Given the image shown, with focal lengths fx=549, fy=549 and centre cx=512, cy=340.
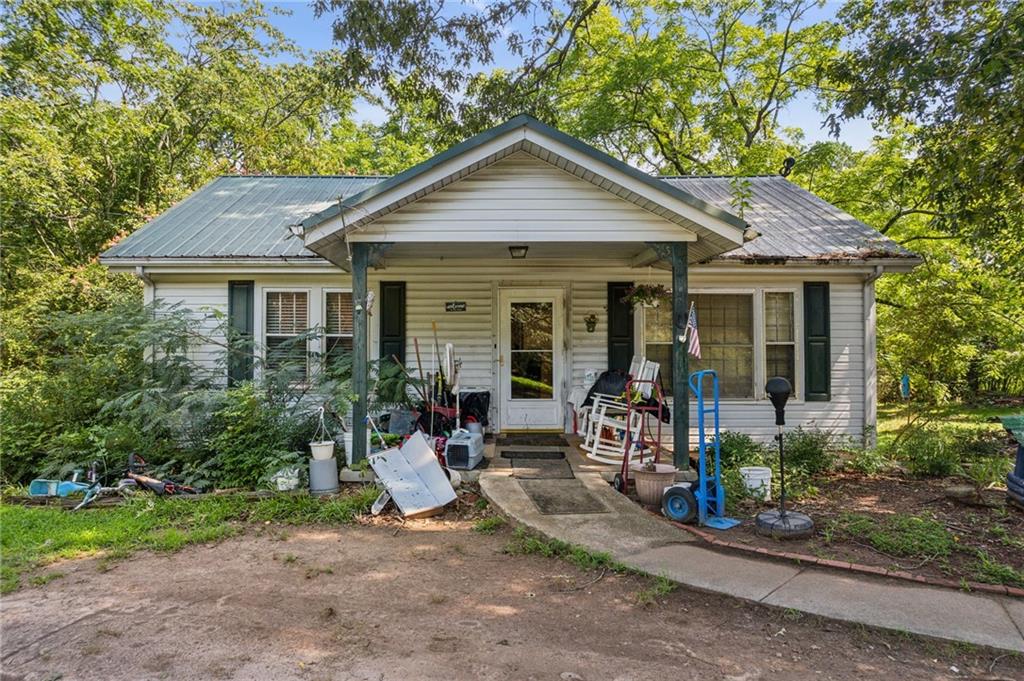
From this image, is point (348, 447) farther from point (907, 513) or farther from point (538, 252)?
point (907, 513)

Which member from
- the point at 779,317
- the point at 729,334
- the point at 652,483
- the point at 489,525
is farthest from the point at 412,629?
the point at 779,317

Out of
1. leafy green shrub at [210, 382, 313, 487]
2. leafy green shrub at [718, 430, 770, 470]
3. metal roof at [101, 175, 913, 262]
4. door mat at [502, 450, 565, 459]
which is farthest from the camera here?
metal roof at [101, 175, 913, 262]

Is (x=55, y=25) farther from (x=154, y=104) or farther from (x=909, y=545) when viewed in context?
(x=909, y=545)

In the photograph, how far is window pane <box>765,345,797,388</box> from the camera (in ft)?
27.4

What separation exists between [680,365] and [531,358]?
2.78 meters

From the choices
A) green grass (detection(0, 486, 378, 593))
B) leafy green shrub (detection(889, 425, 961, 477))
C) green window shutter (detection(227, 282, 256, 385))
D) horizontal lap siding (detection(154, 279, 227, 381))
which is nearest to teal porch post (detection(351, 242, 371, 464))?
green grass (detection(0, 486, 378, 593))

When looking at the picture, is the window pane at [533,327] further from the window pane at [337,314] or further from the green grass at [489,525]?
the green grass at [489,525]

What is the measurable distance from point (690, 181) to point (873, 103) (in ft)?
15.8

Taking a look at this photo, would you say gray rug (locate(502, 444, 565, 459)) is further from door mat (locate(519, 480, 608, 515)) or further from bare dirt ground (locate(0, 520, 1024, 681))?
bare dirt ground (locate(0, 520, 1024, 681))

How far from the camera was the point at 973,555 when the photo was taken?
432cm

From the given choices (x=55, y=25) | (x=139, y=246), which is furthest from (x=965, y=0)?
(x=55, y=25)

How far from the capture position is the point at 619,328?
8328mm

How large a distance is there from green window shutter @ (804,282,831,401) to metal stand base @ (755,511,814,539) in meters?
4.05

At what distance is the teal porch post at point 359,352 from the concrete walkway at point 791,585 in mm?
1995
